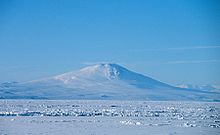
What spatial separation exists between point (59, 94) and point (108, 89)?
23011 mm

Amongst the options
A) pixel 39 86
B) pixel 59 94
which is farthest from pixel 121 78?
pixel 59 94

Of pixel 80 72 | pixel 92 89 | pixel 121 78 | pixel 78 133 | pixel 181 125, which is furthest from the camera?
pixel 80 72

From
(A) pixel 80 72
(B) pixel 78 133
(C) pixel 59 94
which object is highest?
(A) pixel 80 72

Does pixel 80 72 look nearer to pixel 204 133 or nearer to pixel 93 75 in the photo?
pixel 93 75

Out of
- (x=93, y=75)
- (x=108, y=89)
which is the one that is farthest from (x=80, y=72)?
(x=108, y=89)

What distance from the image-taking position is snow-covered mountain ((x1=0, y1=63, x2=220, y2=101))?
5202 inches

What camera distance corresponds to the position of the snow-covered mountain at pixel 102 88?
132 meters

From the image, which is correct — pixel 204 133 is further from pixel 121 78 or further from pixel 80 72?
pixel 80 72

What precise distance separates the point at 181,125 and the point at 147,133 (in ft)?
16.6

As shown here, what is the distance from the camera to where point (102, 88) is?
155m

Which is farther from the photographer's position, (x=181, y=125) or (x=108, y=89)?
(x=108, y=89)

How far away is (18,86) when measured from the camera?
152 metres

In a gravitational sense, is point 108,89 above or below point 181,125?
above

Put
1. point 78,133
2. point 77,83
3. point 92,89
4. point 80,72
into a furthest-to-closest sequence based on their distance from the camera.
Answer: point 80,72 → point 77,83 → point 92,89 → point 78,133
